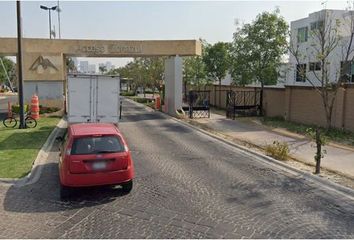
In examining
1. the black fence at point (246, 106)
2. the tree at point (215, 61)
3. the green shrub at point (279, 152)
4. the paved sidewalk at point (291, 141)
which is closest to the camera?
the paved sidewalk at point (291, 141)

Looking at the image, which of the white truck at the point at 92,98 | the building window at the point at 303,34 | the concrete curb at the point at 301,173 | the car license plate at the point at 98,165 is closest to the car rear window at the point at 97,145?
the car license plate at the point at 98,165

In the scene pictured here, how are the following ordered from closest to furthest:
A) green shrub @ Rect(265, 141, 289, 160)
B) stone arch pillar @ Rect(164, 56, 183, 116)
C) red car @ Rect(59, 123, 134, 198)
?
red car @ Rect(59, 123, 134, 198) < green shrub @ Rect(265, 141, 289, 160) < stone arch pillar @ Rect(164, 56, 183, 116)

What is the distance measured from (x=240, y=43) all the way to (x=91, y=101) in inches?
524

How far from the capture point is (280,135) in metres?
17.3

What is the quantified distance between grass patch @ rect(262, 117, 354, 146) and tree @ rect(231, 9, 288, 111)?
10.1 feet

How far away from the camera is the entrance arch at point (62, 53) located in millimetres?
25750

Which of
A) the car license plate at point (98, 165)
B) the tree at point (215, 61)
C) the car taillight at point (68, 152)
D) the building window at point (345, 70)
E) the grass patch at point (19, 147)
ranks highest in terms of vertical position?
the tree at point (215, 61)

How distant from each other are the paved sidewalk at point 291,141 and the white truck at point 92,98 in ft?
19.2

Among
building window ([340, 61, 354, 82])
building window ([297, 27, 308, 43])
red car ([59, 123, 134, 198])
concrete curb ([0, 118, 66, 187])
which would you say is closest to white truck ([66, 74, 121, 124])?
concrete curb ([0, 118, 66, 187])

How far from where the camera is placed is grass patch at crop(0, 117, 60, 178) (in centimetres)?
970

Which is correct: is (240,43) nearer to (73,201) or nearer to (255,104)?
(255,104)

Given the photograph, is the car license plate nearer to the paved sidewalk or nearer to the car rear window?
the car rear window

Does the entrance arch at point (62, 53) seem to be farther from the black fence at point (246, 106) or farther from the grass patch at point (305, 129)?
the grass patch at point (305, 129)

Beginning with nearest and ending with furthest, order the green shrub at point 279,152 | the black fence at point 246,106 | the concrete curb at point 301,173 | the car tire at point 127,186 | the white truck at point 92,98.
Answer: the car tire at point 127,186 < the concrete curb at point 301,173 < the green shrub at point 279,152 < the white truck at point 92,98 < the black fence at point 246,106
